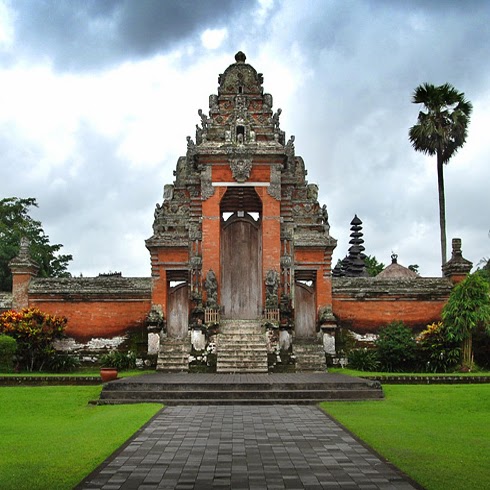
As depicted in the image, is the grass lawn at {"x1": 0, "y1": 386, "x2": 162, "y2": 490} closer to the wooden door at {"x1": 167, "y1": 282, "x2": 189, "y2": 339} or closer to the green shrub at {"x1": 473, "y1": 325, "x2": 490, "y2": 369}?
the wooden door at {"x1": 167, "y1": 282, "x2": 189, "y2": 339}

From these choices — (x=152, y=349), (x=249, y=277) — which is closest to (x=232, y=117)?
(x=249, y=277)

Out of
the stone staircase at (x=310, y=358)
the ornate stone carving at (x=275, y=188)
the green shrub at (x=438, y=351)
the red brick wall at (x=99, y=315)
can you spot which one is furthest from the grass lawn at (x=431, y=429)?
the red brick wall at (x=99, y=315)

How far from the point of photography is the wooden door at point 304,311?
72.5 ft

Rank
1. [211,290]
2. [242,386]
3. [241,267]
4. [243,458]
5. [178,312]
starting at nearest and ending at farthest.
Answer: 1. [243,458]
2. [242,386]
3. [211,290]
4. [241,267]
5. [178,312]

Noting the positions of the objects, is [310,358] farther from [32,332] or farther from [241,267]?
[32,332]

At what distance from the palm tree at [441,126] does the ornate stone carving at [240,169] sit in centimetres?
1111

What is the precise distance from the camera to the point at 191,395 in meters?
13.5

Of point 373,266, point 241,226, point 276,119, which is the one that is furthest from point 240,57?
point 373,266

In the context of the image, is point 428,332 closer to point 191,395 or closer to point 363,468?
point 191,395

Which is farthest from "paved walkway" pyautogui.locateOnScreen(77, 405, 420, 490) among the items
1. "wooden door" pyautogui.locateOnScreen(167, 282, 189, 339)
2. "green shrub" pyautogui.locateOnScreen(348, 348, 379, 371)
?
"wooden door" pyautogui.locateOnScreen(167, 282, 189, 339)

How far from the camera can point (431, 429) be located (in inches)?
382

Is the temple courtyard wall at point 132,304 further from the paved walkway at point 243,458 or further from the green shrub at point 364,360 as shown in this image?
the paved walkway at point 243,458

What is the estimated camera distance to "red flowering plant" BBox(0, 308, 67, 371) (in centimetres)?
1977

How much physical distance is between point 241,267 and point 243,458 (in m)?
14.8
